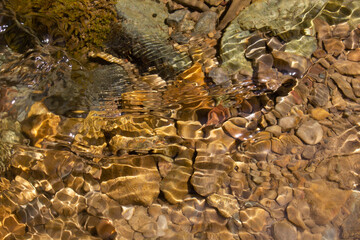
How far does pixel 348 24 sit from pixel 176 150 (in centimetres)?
316

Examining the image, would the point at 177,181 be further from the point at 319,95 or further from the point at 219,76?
the point at 319,95

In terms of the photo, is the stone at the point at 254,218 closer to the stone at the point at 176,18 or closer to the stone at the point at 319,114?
the stone at the point at 319,114

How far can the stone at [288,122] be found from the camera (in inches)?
142

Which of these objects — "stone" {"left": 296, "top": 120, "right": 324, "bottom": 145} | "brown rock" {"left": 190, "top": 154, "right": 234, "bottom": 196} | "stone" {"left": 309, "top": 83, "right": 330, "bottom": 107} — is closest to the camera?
"brown rock" {"left": 190, "top": 154, "right": 234, "bottom": 196}

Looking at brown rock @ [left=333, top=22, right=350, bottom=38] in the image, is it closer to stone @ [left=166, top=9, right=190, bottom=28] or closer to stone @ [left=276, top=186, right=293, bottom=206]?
stone @ [left=166, top=9, right=190, bottom=28]

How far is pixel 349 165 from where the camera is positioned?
10.9 feet

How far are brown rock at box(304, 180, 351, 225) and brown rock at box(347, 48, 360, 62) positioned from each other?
188cm

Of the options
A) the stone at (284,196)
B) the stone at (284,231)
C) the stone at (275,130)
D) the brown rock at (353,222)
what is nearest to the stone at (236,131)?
the stone at (275,130)

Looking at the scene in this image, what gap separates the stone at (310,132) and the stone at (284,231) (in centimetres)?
105

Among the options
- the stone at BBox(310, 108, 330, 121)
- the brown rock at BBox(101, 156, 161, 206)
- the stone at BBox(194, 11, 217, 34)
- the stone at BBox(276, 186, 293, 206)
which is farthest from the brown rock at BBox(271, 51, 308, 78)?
the brown rock at BBox(101, 156, 161, 206)

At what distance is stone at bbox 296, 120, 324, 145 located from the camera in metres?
3.48

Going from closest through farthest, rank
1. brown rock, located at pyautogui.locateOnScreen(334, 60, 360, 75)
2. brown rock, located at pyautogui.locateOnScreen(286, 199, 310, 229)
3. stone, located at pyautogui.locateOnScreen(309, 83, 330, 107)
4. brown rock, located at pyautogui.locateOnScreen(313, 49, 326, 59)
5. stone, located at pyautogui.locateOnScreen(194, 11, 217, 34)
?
brown rock, located at pyautogui.locateOnScreen(286, 199, 310, 229)
stone, located at pyautogui.locateOnScreen(309, 83, 330, 107)
brown rock, located at pyautogui.locateOnScreen(334, 60, 360, 75)
brown rock, located at pyautogui.locateOnScreen(313, 49, 326, 59)
stone, located at pyautogui.locateOnScreen(194, 11, 217, 34)

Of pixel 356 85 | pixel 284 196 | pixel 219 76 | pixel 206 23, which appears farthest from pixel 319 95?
pixel 206 23

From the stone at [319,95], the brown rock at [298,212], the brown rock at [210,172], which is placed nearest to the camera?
the brown rock at [298,212]
